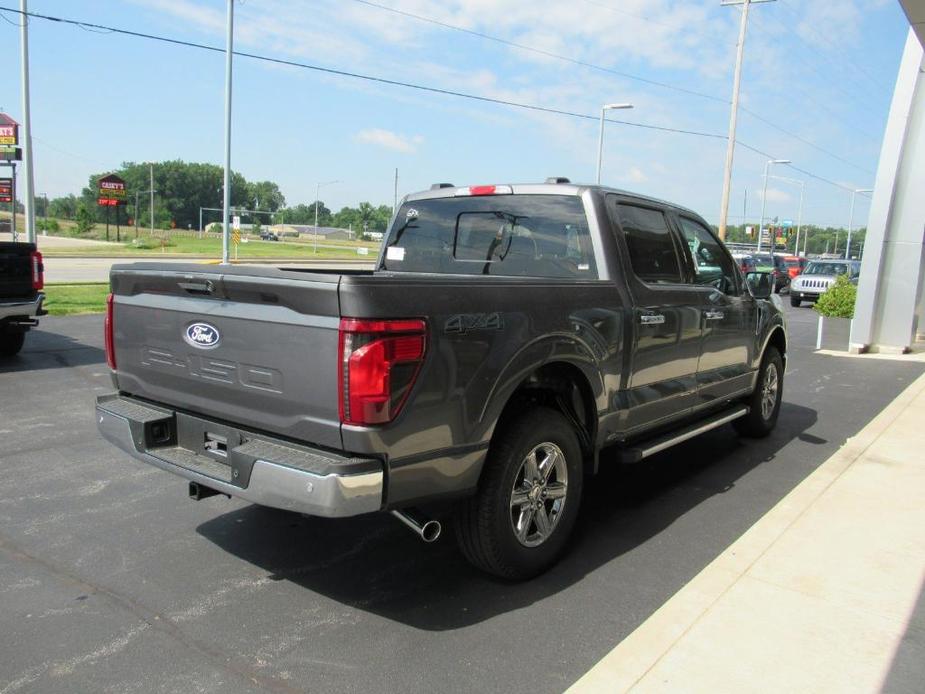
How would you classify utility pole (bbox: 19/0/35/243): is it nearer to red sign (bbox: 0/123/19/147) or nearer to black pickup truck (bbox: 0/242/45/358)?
red sign (bbox: 0/123/19/147)

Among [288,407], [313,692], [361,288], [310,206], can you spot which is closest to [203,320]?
[288,407]

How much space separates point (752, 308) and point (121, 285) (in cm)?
466

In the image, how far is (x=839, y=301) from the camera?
14125 mm

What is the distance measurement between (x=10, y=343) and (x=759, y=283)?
8.67 meters

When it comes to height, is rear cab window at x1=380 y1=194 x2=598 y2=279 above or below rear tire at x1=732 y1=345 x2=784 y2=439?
above

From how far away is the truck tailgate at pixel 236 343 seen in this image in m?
2.89

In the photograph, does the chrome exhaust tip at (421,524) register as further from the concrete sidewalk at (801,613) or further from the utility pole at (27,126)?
the utility pole at (27,126)

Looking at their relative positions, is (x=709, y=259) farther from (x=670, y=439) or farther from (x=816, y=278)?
(x=816, y=278)

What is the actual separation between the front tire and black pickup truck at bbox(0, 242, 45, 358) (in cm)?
724

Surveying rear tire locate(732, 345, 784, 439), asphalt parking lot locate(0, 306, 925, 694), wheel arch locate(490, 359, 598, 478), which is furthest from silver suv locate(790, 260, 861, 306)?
wheel arch locate(490, 359, 598, 478)

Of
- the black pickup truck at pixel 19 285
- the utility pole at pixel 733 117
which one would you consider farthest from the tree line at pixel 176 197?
the black pickup truck at pixel 19 285

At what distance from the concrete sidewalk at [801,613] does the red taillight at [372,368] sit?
50.6 inches

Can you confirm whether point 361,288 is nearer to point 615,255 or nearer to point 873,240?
point 615,255

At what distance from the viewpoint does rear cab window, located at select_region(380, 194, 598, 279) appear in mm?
4383
